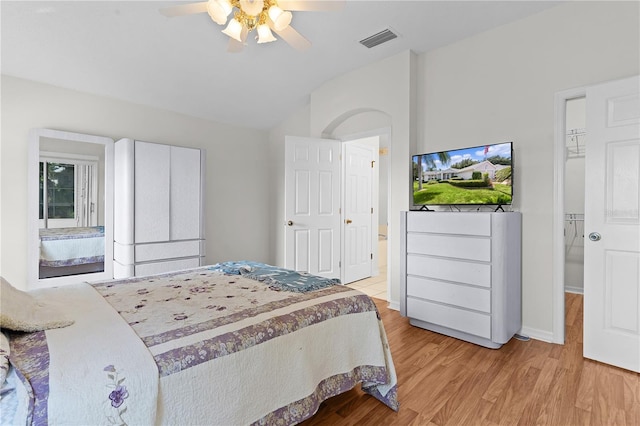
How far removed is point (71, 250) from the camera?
3373 millimetres

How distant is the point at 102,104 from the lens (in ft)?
11.7

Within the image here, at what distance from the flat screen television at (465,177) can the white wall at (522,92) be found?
23 cm

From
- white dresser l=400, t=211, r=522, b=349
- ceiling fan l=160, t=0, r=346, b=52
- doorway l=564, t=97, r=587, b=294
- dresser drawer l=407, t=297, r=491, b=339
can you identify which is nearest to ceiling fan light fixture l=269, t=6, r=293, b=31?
ceiling fan l=160, t=0, r=346, b=52

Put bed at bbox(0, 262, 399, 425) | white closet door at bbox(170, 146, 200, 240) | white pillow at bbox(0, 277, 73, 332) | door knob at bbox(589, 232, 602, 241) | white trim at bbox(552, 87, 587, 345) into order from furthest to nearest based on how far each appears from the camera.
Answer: white closet door at bbox(170, 146, 200, 240), white trim at bbox(552, 87, 587, 345), door knob at bbox(589, 232, 602, 241), white pillow at bbox(0, 277, 73, 332), bed at bbox(0, 262, 399, 425)

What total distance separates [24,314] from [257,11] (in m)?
1.91

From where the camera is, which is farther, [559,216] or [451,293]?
[451,293]

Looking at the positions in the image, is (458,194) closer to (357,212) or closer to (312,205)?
(312,205)

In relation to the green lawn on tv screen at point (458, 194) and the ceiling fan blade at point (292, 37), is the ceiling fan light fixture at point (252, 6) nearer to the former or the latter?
the ceiling fan blade at point (292, 37)

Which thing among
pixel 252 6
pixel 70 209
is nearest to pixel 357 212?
pixel 252 6

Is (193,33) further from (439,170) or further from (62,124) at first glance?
(439,170)

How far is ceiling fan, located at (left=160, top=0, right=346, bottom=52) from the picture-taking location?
1898mm

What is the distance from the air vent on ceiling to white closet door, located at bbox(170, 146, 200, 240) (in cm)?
231

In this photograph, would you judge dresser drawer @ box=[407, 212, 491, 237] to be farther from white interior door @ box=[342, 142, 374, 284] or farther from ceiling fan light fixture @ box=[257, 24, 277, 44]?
ceiling fan light fixture @ box=[257, 24, 277, 44]

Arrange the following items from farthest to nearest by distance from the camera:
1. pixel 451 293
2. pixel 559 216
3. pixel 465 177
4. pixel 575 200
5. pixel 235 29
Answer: pixel 575 200 < pixel 465 177 < pixel 451 293 < pixel 559 216 < pixel 235 29
